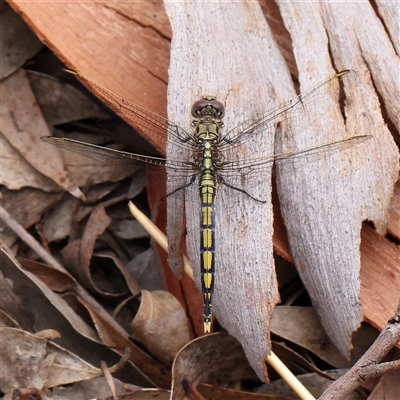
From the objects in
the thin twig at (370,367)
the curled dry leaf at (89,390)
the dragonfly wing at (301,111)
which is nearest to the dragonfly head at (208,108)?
the dragonfly wing at (301,111)

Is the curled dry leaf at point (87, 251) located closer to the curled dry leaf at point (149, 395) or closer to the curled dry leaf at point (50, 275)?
the curled dry leaf at point (50, 275)

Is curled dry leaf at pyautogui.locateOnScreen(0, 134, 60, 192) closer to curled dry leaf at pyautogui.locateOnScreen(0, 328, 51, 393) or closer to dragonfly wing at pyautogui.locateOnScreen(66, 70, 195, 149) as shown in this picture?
dragonfly wing at pyautogui.locateOnScreen(66, 70, 195, 149)

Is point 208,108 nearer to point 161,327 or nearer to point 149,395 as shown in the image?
point 161,327

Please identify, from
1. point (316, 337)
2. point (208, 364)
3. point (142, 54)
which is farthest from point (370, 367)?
point (142, 54)

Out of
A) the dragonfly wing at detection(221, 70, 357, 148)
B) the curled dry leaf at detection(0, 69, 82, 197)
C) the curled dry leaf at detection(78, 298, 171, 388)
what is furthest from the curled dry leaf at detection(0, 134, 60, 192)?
the dragonfly wing at detection(221, 70, 357, 148)

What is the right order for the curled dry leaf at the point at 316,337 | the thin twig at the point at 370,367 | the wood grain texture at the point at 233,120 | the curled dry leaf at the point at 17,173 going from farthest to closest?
the curled dry leaf at the point at 17,173
the curled dry leaf at the point at 316,337
the wood grain texture at the point at 233,120
the thin twig at the point at 370,367

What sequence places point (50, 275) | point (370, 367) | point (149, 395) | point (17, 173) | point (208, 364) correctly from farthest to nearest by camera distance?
point (17, 173), point (50, 275), point (208, 364), point (149, 395), point (370, 367)

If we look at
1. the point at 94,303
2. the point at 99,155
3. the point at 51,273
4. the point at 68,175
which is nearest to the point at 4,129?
the point at 68,175

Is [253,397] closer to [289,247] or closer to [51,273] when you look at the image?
[289,247]
